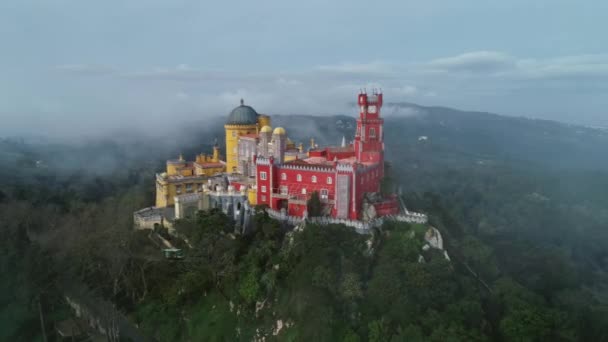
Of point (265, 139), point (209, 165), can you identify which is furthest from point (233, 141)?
point (265, 139)

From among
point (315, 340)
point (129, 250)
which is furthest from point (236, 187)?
point (315, 340)

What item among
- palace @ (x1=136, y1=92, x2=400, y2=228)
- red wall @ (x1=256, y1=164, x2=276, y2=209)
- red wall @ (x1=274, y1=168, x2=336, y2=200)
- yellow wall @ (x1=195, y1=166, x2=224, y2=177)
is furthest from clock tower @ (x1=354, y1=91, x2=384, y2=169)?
yellow wall @ (x1=195, y1=166, x2=224, y2=177)

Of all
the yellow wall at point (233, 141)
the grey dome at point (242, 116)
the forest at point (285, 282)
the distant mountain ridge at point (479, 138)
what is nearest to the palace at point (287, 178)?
the yellow wall at point (233, 141)

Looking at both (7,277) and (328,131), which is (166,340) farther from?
(328,131)

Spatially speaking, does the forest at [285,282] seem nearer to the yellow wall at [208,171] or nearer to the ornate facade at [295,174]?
the ornate facade at [295,174]

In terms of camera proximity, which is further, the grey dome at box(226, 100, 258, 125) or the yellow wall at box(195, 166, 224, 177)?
the grey dome at box(226, 100, 258, 125)

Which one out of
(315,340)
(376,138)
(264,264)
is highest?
(376,138)

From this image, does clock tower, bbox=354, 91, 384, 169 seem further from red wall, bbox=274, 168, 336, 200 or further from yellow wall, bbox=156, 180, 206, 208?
yellow wall, bbox=156, 180, 206, 208

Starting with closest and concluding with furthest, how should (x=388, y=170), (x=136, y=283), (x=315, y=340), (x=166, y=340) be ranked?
(x=315, y=340) < (x=166, y=340) < (x=136, y=283) < (x=388, y=170)
